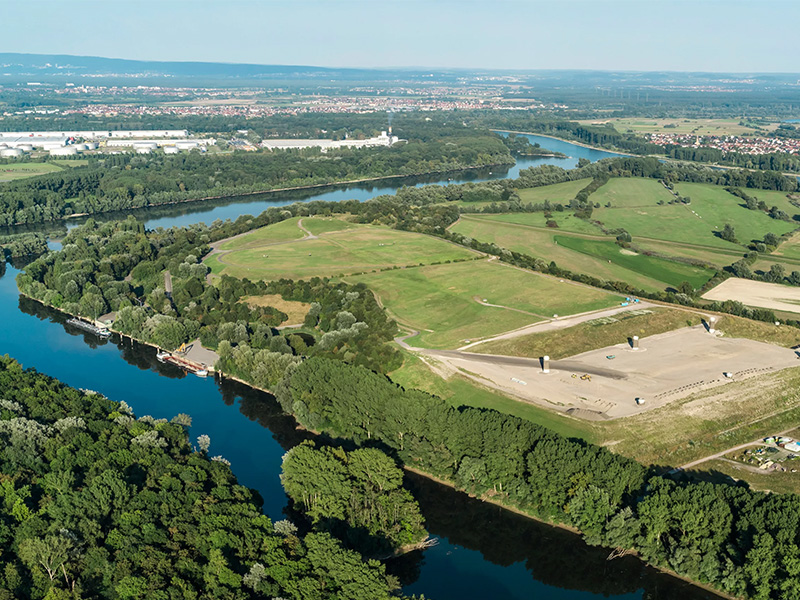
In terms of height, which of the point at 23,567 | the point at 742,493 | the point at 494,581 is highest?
the point at 742,493

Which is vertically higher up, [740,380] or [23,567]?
[740,380]

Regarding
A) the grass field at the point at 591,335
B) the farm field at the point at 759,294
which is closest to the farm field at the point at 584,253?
the farm field at the point at 759,294

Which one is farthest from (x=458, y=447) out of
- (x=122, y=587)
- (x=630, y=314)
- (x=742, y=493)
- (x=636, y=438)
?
(x=630, y=314)

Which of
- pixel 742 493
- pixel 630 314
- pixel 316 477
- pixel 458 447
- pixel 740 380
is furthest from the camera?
pixel 630 314

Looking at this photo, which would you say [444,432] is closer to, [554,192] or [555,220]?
[555,220]

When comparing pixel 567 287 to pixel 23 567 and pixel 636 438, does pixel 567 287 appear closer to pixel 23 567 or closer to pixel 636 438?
pixel 636 438

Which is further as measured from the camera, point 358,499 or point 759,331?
point 759,331

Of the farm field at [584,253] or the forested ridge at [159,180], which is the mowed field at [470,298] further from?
the forested ridge at [159,180]

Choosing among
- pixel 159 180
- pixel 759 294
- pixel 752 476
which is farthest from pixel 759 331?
pixel 159 180
